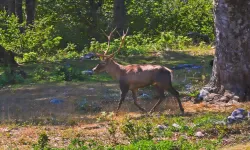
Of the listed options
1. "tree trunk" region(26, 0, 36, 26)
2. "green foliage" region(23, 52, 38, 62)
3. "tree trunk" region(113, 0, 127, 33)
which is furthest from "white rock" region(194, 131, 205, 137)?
"tree trunk" region(26, 0, 36, 26)

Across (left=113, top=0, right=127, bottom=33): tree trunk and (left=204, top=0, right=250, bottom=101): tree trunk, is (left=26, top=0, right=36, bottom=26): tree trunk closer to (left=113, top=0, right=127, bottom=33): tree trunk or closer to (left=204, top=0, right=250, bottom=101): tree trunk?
(left=113, top=0, right=127, bottom=33): tree trunk

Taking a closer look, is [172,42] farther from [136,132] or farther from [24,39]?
[136,132]

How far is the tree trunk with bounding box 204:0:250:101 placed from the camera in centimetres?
1341

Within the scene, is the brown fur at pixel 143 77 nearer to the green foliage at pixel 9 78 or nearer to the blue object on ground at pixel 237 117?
the blue object on ground at pixel 237 117

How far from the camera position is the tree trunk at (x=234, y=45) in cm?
1341

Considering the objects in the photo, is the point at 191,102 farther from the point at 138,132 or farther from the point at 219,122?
the point at 138,132

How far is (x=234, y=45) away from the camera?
44.2 feet

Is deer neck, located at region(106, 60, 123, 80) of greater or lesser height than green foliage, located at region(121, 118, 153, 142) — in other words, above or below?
above

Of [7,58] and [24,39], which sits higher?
[24,39]

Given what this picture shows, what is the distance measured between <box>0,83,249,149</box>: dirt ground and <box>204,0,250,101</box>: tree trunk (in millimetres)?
538

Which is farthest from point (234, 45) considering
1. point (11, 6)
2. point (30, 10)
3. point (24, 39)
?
point (30, 10)

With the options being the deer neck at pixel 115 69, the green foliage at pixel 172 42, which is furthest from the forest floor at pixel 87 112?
the green foliage at pixel 172 42

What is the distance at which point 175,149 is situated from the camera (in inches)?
362

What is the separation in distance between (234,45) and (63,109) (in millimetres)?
4022
